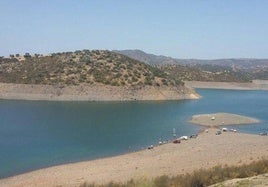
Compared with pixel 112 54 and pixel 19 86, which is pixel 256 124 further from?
pixel 112 54

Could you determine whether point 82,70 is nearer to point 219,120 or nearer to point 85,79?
point 85,79

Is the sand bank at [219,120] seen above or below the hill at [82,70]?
below

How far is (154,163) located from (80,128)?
25.4m

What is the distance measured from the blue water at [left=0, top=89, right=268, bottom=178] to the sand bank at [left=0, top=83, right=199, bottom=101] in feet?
17.7

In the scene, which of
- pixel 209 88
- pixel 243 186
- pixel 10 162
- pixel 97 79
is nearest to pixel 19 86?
pixel 97 79

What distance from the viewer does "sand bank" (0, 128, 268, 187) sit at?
31.6 m

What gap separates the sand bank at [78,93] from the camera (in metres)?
101

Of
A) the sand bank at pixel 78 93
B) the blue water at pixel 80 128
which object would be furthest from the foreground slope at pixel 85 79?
the blue water at pixel 80 128

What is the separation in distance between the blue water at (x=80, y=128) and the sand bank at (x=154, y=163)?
2721mm

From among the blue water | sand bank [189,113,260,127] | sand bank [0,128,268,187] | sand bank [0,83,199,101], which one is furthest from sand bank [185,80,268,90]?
sand bank [0,128,268,187]

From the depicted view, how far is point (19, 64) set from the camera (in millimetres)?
122875

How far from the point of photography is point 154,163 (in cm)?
3656

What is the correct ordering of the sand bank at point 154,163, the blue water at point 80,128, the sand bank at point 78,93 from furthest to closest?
the sand bank at point 78,93 < the blue water at point 80,128 < the sand bank at point 154,163

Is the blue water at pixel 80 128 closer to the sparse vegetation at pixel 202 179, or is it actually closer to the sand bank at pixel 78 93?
the sand bank at pixel 78 93
